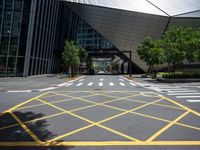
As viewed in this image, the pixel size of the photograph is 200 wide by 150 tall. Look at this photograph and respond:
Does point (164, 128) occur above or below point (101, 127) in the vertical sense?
above

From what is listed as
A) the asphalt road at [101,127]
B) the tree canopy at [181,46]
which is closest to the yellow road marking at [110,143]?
Result: the asphalt road at [101,127]

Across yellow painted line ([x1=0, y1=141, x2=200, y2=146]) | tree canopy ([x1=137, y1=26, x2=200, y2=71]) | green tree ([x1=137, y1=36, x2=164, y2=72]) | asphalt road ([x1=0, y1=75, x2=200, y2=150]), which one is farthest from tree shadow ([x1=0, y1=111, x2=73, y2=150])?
green tree ([x1=137, y1=36, x2=164, y2=72])

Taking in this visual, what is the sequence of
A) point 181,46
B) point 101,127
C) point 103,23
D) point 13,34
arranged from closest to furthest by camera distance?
point 101,127, point 181,46, point 13,34, point 103,23

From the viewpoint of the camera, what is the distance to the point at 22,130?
799 centimetres

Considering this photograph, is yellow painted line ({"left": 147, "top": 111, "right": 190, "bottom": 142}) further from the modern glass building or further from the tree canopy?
the modern glass building

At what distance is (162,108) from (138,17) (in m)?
54.0

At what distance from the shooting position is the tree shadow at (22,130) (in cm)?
695

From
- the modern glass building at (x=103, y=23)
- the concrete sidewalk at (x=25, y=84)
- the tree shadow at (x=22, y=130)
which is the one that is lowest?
the concrete sidewalk at (x=25, y=84)

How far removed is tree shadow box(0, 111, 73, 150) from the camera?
695 centimetres

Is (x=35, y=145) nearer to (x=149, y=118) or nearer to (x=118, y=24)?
(x=149, y=118)

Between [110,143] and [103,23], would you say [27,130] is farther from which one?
[103,23]

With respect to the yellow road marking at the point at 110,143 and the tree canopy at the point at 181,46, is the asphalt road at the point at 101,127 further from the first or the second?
the tree canopy at the point at 181,46

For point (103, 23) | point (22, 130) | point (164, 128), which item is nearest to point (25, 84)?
point (22, 130)

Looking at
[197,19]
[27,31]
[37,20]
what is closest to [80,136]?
[27,31]
